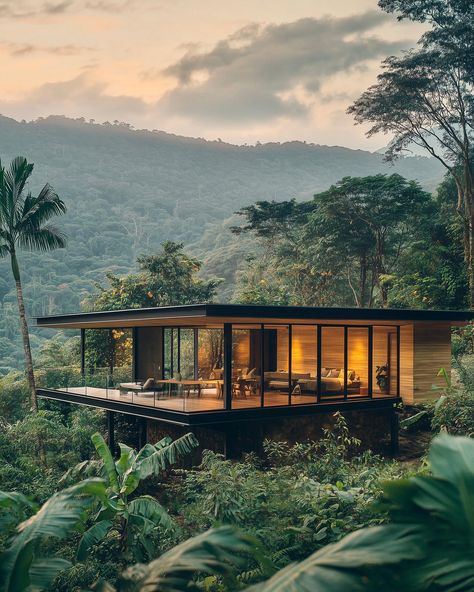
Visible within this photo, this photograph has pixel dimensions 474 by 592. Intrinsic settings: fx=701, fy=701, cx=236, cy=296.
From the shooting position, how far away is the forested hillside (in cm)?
5906

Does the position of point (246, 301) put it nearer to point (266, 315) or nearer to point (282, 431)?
point (282, 431)

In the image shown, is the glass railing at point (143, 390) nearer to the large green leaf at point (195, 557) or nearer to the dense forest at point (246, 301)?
the dense forest at point (246, 301)

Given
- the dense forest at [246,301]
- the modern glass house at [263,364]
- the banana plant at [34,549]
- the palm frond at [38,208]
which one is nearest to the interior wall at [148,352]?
the modern glass house at [263,364]

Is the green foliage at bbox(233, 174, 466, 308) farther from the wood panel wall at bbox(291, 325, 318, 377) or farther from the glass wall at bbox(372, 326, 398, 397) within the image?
the wood panel wall at bbox(291, 325, 318, 377)

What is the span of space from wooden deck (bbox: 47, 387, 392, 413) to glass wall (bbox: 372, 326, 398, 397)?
90 centimetres

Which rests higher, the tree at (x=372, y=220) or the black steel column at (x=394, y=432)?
the tree at (x=372, y=220)

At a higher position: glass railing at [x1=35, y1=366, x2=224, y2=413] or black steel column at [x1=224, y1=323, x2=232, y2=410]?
black steel column at [x1=224, y1=323, x2=232, y2=410]

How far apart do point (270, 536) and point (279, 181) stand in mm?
91581

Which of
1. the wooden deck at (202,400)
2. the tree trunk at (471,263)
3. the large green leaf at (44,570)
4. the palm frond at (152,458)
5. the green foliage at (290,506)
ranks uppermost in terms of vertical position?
the tree trunk at (471,263)

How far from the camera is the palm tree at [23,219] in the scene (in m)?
19.7

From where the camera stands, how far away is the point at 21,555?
4.18m

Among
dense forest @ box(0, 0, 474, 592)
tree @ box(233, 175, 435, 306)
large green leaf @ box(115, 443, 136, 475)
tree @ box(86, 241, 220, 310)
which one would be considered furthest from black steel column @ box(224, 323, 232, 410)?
tree @ box(86, 241, 220, 310)

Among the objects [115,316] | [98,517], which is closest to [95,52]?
[115,316]

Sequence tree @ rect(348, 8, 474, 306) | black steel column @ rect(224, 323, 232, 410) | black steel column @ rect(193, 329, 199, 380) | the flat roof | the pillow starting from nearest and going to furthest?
the flat roof < black steel column @ rect(224, 323, 232, 410) < the pillow < black steel column @ rect(193, 329, 199, 380) < tree @ rect(348, 8, 474, 306)
